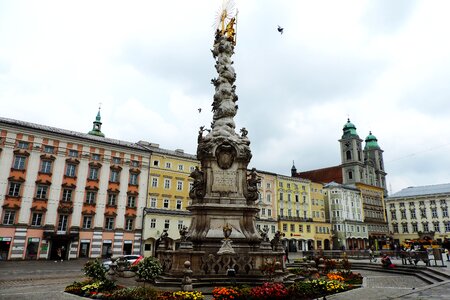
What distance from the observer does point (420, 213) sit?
8406cm

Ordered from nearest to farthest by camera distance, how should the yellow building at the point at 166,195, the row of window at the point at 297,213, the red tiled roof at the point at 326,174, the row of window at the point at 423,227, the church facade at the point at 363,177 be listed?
the yellow building at the point at 166,195 → the row of window at the point at 297,213 → the row of window at the point at 423,227 → the church facade at the point at 363,177 → the red tiled roof at the point at 326,174

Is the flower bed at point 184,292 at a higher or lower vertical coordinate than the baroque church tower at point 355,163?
lower

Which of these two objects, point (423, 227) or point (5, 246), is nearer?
point (5, 246)

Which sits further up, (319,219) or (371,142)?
(371,142)

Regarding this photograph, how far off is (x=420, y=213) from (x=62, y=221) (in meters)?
81.9

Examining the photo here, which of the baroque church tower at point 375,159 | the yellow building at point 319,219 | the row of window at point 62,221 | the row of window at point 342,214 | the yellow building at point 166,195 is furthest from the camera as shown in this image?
the baroque church tower at point 375,159

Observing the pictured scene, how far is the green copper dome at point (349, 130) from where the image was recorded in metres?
93.6

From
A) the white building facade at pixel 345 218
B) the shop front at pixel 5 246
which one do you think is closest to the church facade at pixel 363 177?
the white building facade at pixel 345 218

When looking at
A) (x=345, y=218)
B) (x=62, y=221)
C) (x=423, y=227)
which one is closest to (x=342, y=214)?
(x=345, y=218)

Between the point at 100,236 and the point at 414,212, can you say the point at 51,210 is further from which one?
the point at 414,212

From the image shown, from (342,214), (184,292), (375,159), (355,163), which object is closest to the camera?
(184,292)

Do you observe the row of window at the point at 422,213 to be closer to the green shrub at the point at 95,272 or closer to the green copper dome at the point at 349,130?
the green copper dome at the point at 349,130

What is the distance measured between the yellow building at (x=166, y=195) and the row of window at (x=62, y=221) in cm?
239

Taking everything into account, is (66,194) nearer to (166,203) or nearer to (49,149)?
(49,149)
